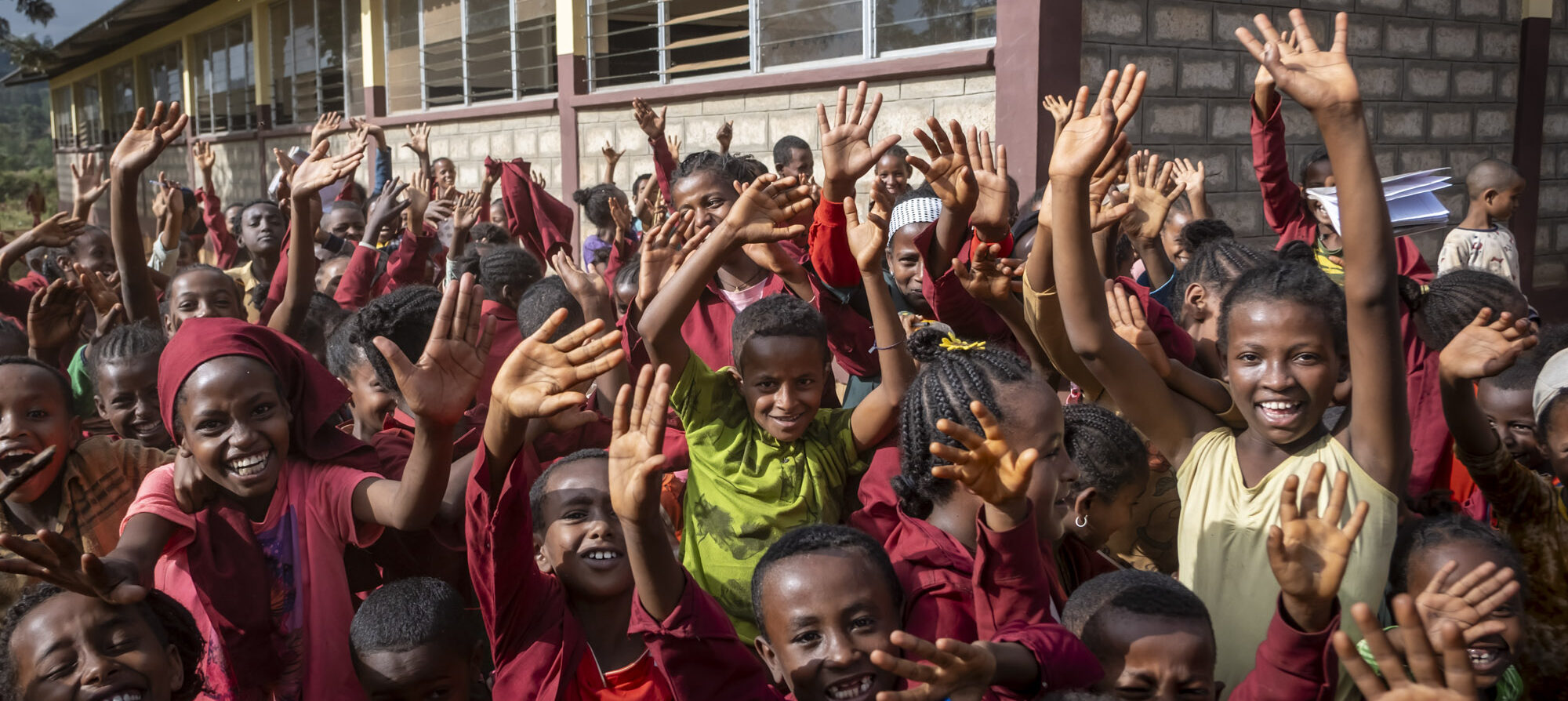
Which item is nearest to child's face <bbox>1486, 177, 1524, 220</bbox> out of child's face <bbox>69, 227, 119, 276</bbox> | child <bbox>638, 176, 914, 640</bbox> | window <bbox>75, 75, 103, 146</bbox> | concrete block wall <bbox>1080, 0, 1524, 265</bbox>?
concrete block wall <bbox>1080, 0, 1524, 265</bbox>

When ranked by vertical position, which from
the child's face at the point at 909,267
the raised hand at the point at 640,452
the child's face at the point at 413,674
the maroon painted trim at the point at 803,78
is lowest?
the child's face at the point at 413,674

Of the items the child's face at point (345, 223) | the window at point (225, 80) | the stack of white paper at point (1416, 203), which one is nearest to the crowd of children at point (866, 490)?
the stack of white paper at point (1416, 203)

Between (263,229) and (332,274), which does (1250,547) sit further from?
(263,229)

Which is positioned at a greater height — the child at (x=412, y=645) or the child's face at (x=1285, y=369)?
the child's face at (x=1285, y=369)

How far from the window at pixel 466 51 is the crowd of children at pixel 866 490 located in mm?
7484

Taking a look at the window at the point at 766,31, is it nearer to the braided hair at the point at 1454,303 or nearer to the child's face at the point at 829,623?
the braided hair at the point at 1454,303

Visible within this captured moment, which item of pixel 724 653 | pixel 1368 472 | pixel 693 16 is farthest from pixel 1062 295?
pixel 693 16

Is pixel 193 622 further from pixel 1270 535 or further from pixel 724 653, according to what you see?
pixel 1270 535

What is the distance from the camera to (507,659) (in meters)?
2.07

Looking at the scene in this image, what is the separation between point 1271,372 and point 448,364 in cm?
144

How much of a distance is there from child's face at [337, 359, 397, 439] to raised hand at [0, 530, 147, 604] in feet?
3.27

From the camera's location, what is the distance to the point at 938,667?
1.54 m

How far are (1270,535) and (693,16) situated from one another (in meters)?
6.89

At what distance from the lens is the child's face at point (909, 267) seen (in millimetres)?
3477
